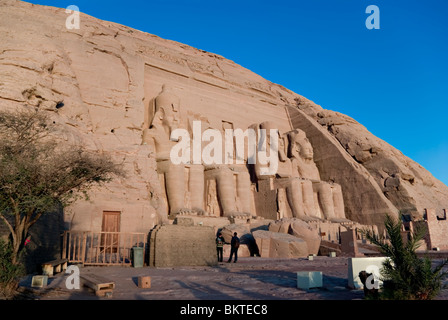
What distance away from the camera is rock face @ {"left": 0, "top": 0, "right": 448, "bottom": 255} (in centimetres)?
890

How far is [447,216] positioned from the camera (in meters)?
13.6

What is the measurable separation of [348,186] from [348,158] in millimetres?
1386

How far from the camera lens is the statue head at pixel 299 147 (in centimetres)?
1689

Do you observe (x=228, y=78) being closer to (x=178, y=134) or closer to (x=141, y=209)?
(x=178, y=134)

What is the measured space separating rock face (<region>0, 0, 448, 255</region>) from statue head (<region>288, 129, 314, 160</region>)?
50 millimetres

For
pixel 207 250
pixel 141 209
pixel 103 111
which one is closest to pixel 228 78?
pixel 103 111

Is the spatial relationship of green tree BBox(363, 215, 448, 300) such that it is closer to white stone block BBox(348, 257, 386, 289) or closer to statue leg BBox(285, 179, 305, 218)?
white stone block BBox(348, 257, 386, 289)

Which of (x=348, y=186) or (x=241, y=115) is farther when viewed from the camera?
(x=241, y=115)

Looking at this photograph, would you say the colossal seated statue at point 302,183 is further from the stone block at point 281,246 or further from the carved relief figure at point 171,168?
the stone block at point 281,246

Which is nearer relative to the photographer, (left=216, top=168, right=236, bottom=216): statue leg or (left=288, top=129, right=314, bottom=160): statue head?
(left=216, top=168, right=236, bottom=216): statue leg

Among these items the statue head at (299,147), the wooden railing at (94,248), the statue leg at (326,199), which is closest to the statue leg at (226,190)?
the statue leg at (326,199)

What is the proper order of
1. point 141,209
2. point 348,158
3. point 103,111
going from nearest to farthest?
point 141,209
point 103,111
point 348,158

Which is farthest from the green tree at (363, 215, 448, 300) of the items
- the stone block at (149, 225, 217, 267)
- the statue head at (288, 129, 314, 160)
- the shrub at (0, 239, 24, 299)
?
the statue head at (288, 129, 314, 160)
